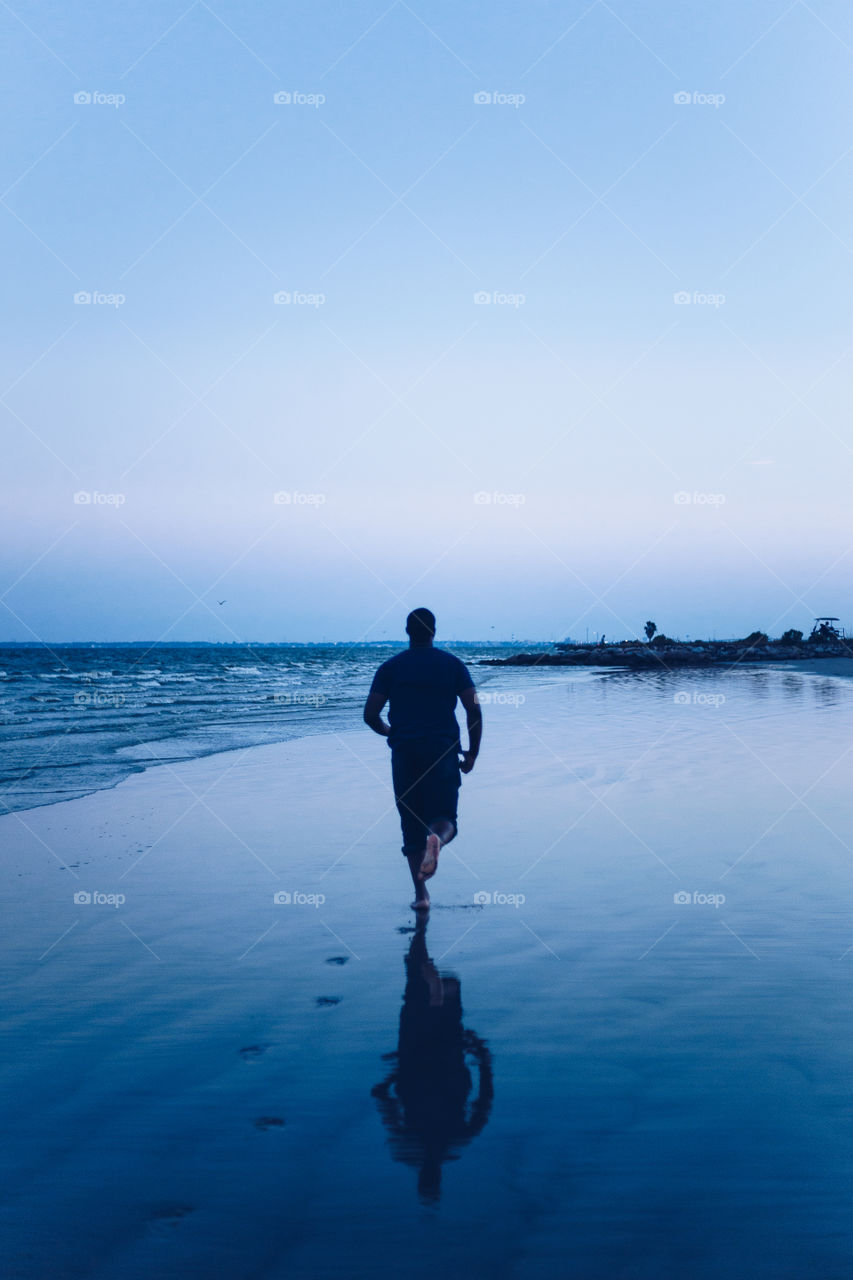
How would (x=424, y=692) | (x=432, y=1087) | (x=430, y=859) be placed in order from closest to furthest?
(x=432, y=1087)
(x=430, y=859)
(x=424, y=692)

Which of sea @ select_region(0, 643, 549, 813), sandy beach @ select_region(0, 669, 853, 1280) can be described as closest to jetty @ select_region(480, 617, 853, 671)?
sea @ select_region(0, 643, 549, 813)

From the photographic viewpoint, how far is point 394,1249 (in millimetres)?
2672

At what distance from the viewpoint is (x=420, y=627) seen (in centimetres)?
648

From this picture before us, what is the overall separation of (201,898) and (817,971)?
3893 mm

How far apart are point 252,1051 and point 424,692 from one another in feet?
9.24

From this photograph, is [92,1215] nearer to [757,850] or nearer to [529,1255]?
[529,1255]

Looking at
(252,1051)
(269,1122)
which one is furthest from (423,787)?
(269,1122)

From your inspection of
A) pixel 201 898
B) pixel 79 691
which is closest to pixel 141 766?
pixel 201 898

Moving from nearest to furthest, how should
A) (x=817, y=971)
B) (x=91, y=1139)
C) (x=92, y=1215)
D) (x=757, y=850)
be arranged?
1. (x=92, y=1215)
2. (x=91, y=1139)
3. (x=817, y=971)
4. (x=757, y=850)

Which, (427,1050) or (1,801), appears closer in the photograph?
(427,1050)

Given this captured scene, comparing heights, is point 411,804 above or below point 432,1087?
above

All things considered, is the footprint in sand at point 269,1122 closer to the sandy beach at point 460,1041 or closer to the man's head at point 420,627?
the sandy beach at point 460,1041

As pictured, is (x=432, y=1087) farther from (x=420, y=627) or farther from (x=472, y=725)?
(x=420, y=627)

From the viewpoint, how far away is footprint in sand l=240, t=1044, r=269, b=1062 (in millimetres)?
3924
